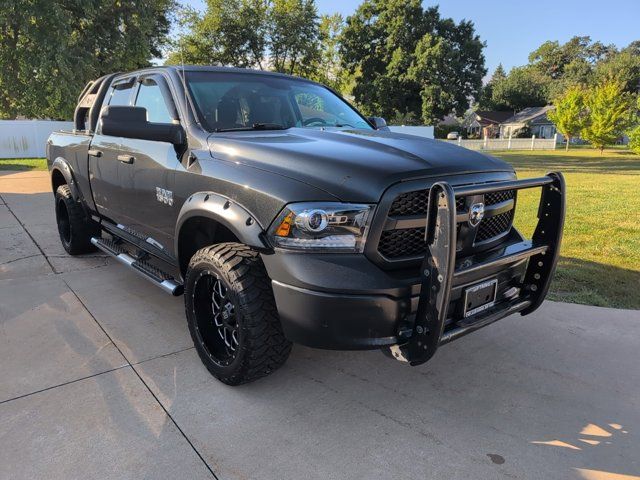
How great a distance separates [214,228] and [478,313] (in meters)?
1.65

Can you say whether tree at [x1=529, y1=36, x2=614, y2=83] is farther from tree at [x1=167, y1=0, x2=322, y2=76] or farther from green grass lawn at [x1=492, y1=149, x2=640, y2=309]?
green grass lawn at [x1=492, y1=149, x2=640, y2=309]

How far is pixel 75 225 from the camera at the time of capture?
524 centimetres

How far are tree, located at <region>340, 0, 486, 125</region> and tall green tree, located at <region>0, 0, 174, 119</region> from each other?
23.7 m

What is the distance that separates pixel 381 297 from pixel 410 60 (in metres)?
42.1

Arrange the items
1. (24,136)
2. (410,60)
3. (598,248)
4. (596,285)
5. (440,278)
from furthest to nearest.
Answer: (410,60)
(24,136)
(598,248)
(596,285)
(440,278)

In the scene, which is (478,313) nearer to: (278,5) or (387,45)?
(278,5)

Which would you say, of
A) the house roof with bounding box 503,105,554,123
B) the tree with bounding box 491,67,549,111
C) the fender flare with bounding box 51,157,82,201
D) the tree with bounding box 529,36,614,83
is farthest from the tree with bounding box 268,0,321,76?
the tree with bounding box 529,36,614,83

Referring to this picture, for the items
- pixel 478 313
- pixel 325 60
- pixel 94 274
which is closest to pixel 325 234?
pixel 478 313

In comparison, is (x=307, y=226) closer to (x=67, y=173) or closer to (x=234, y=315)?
(x=234, y=315)

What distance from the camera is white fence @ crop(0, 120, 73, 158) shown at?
20.1 metres

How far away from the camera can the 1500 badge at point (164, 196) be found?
317 centimetres

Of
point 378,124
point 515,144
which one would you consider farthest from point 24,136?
point 515,144

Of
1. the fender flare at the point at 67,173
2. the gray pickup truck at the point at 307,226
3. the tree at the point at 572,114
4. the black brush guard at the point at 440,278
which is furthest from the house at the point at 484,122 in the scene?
the black brush guard at the point at 440,278

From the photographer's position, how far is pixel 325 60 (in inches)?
1604
